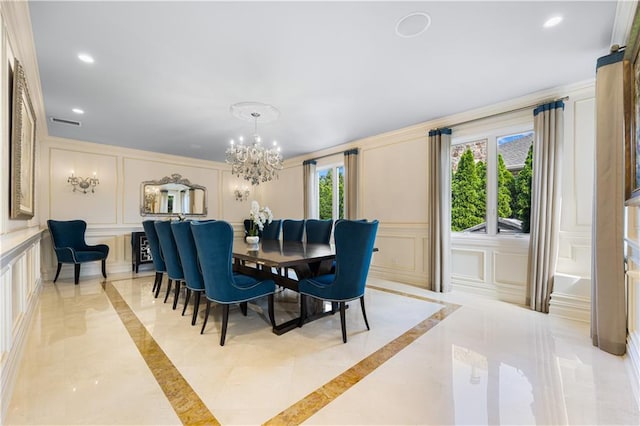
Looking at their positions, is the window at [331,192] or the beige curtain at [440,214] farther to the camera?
the window at [331,192]

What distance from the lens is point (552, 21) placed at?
6.57ft

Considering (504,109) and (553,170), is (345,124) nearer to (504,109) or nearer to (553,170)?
(504,109)

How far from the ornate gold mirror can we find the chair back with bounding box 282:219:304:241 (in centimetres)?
300

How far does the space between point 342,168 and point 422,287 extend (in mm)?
2821

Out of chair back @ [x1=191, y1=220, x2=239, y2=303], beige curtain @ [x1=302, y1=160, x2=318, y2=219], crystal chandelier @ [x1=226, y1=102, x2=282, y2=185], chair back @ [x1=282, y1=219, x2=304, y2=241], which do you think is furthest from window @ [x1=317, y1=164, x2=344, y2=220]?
chair back @ [x1=191, y1=220, x2=239, y2=303]

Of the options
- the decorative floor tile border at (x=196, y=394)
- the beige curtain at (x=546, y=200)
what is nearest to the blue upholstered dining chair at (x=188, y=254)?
the decorative floor tile border at (x=196, y=394)

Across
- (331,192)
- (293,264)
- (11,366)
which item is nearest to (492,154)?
(331,192)

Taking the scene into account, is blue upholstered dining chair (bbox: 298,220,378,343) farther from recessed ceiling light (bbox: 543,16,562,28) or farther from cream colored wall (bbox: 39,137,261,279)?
cream colored wall (bbox: 39,137,261,279)

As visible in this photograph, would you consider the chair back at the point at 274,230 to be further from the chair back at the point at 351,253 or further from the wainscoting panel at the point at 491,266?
the wainscoting panel at the point at 491,266

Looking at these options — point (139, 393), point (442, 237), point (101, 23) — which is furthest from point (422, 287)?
point (101, 23)

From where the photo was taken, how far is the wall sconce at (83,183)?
4.86m

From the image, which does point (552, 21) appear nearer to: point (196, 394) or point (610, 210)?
point (610, 210)

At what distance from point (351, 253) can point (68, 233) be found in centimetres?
511

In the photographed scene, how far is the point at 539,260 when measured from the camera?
3.00 metres
